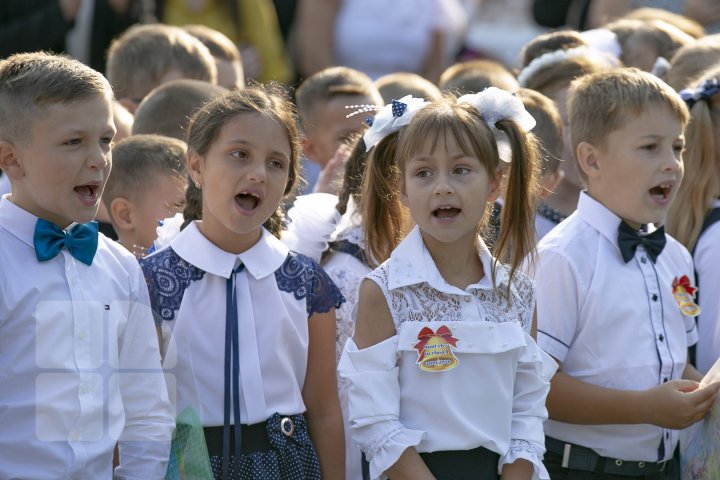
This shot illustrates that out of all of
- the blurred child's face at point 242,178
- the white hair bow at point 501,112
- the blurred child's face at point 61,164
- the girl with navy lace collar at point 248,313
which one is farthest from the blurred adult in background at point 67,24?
the white hair bow at point 501,112

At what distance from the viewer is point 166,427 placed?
11.3 feet

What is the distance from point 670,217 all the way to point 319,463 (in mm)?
1989

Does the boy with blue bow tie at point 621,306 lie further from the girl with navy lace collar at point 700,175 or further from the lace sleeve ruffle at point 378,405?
the lace sleeve ruffle at point 378,405

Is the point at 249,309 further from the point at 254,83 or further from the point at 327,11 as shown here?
the point at 327,11

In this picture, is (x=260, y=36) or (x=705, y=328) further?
(x=260, y=36)

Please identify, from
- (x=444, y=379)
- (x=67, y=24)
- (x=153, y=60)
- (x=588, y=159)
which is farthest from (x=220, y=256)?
(x=67, y=24)

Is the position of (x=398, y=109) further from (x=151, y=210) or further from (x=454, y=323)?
(x=151, y=210)

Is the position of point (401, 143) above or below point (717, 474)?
above

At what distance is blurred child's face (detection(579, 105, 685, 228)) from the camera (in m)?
4.13

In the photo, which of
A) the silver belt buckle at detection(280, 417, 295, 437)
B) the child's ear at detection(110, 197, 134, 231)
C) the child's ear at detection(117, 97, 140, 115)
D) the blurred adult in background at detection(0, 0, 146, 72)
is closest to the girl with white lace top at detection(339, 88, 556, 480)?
the silver belt buckle at detection(280, 417, 295, 437)

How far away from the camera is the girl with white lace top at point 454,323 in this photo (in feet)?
11.1

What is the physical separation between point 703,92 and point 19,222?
282 centimetres

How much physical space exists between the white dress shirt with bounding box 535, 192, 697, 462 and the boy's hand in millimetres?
128

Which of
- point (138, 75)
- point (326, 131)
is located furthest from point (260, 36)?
point (326, 131)
